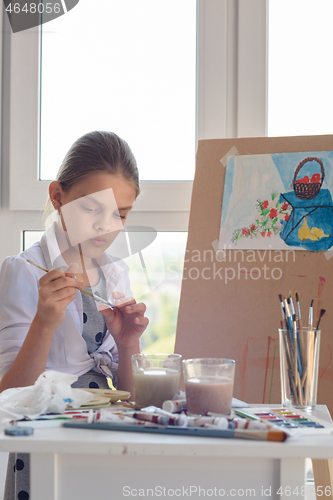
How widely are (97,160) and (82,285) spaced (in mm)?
264

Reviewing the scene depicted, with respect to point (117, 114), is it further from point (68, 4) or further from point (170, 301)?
point (170, 301)

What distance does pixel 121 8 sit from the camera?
4.26ft

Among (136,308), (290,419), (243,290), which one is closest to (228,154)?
(243,290)

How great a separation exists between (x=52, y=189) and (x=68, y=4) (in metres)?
0.66

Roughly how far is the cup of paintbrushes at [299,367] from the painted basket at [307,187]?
0.43m

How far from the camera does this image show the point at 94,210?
879 millimetres

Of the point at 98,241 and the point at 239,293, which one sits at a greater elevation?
the point at 98,241

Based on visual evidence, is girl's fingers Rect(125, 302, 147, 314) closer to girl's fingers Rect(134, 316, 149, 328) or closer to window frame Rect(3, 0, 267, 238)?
girl's fingers Rect(134, 316, 149, 328)

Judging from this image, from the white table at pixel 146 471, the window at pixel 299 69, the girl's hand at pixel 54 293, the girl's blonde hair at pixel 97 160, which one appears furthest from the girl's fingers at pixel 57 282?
the window at pixel 299 69

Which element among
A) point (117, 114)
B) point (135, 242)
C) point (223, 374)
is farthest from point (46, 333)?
point (117, 114)

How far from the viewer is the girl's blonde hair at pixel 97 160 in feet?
3.07

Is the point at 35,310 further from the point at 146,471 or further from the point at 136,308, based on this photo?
the point at 146,471

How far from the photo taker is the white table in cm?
46

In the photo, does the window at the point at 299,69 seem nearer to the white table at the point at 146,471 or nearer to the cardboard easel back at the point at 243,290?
the cardboard easel back at the point at 243,290
